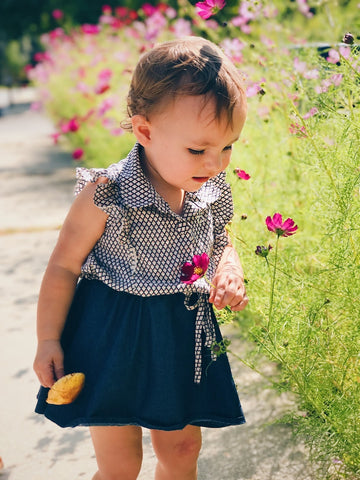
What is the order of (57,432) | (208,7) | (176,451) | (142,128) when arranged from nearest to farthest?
1. (142,128)
2. (176,451)
3. (208,7)
4. (57,432)

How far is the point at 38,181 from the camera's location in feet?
19.6

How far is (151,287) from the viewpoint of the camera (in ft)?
4.58

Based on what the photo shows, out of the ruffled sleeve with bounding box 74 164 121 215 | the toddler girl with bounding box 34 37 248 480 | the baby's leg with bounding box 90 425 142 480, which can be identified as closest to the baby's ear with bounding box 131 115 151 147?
the toddler girl with bounding box 34 37 248 480

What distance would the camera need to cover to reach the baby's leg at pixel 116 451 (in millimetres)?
→ 1474

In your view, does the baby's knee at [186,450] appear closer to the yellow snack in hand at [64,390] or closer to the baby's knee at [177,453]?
the baby's knee at [177,453]

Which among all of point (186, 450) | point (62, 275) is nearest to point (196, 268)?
point (62, 275)

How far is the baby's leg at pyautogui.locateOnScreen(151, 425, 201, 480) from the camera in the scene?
1.50 m

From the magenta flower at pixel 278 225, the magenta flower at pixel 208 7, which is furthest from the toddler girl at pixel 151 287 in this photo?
the magenta flower at pixel 208 7

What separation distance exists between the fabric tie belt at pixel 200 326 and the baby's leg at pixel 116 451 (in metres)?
0.22

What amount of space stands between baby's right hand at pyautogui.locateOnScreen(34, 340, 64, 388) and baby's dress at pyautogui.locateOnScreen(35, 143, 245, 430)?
3 centimetres

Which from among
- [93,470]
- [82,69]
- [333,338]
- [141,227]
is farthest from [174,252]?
[82,69]

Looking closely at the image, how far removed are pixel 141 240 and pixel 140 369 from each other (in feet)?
0.96

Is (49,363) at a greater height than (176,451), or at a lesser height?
greater

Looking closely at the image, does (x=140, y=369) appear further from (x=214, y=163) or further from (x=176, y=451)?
(x=214, y=163)
